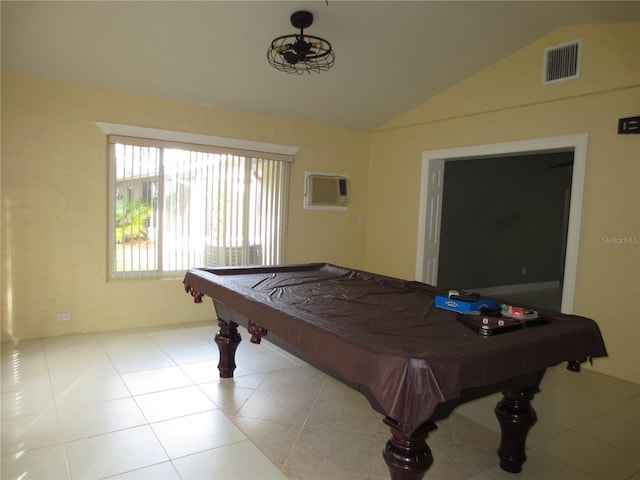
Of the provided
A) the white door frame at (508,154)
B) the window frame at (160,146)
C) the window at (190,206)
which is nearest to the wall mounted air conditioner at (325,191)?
the window at (190,206)

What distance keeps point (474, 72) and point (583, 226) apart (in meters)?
1.91

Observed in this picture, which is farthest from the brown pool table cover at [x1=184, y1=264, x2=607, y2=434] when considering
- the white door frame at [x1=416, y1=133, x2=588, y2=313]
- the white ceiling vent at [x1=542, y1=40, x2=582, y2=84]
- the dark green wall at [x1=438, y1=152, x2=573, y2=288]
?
the dark green wall at [x1=438, y1=152, x2=573, y2=288]

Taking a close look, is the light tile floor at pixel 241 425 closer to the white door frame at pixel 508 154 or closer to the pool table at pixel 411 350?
the pool table at pixel 411 350

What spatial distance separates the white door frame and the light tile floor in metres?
0.96

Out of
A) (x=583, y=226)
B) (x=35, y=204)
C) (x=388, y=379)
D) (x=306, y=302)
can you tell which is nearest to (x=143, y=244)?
(x=35, y=204)

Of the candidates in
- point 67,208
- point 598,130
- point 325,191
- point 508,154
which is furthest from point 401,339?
point 325,191

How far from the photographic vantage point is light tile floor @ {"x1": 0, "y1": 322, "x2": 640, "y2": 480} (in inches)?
84.2

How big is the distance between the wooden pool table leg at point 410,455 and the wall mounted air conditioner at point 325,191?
399 centimetres

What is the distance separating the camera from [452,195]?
6.16m

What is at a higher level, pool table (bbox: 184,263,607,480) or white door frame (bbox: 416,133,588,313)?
white door frame (bbox: 416,133,588,313)

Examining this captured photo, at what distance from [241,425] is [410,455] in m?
1.29

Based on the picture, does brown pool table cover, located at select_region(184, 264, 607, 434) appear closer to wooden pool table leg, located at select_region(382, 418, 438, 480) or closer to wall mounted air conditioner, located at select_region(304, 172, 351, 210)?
wooden pool table leg, located at select_region(382, 418, 438, 480)

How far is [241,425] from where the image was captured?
253 cm

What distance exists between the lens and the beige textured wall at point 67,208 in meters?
3.73
